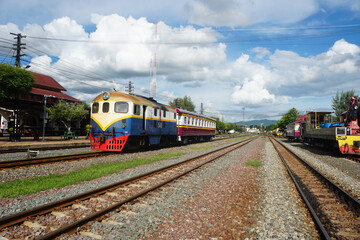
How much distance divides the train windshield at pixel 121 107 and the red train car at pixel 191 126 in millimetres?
8317

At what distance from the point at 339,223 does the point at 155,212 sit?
389 centimetres

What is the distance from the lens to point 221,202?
5711 millimetres

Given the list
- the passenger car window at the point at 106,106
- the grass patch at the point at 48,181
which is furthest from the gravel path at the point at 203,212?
the passenger car window at the point at 106,106

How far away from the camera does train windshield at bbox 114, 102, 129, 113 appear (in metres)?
13.4

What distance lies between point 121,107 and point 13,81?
15.1 m

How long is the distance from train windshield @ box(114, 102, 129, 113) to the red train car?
832 centimetres

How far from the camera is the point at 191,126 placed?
957 inches

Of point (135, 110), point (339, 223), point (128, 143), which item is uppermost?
point (135, 110)

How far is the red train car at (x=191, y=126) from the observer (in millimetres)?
21438

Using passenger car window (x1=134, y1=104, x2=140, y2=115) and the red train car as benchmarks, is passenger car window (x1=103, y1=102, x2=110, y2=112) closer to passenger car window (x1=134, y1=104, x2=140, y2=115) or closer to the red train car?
passenger car window (x1=134, y1=104, x2=140, y2=115)

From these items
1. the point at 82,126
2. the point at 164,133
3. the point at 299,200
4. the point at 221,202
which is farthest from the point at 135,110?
the point at 82,126

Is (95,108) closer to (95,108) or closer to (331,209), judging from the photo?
(95,108)

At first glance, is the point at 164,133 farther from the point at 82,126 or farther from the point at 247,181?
the point at 82,126

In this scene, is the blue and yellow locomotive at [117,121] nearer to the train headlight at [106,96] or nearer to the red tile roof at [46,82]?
the train headlight at [106,96]
